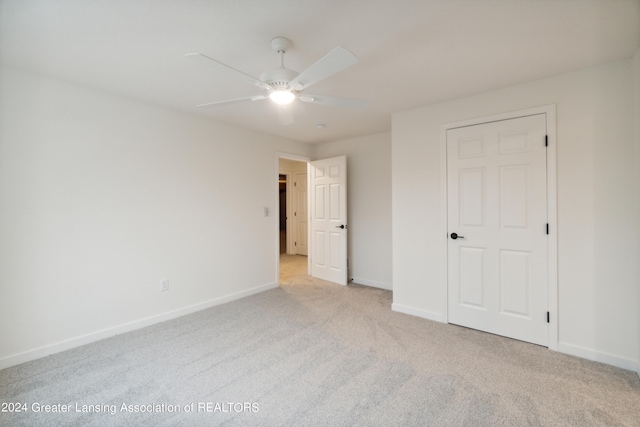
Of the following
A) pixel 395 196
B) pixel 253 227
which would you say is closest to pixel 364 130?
pixel 395 196

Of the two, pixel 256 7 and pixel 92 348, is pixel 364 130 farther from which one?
pixel 92 348

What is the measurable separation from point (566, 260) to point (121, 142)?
421cm

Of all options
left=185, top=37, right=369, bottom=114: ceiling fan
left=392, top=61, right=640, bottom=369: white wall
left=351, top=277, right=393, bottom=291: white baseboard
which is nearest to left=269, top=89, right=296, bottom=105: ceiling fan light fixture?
left=185, top=37, right=369, bottom=114: ceiling fan

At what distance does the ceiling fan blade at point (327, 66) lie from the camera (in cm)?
141

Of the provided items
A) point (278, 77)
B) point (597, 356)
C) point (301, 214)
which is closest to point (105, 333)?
point (278, 77)

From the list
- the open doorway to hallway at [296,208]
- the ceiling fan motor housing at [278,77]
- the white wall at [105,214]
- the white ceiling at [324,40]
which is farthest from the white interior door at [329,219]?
the ceiling fan motor housing at [278,77]

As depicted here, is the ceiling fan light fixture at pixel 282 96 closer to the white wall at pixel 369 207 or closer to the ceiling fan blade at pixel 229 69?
the ceiling fan blade at pixel 229 69

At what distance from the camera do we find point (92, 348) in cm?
250

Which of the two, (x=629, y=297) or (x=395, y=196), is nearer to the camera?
(x=629, y=297)

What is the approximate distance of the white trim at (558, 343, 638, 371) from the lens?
215 cm

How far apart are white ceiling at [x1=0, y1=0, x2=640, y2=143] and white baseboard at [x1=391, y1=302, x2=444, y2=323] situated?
90.7 inches

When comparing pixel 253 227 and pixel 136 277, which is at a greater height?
pixel 253 227

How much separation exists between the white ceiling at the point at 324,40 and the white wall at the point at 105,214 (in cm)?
39

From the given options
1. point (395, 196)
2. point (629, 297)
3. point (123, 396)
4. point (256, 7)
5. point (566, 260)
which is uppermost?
point (256, 7)
